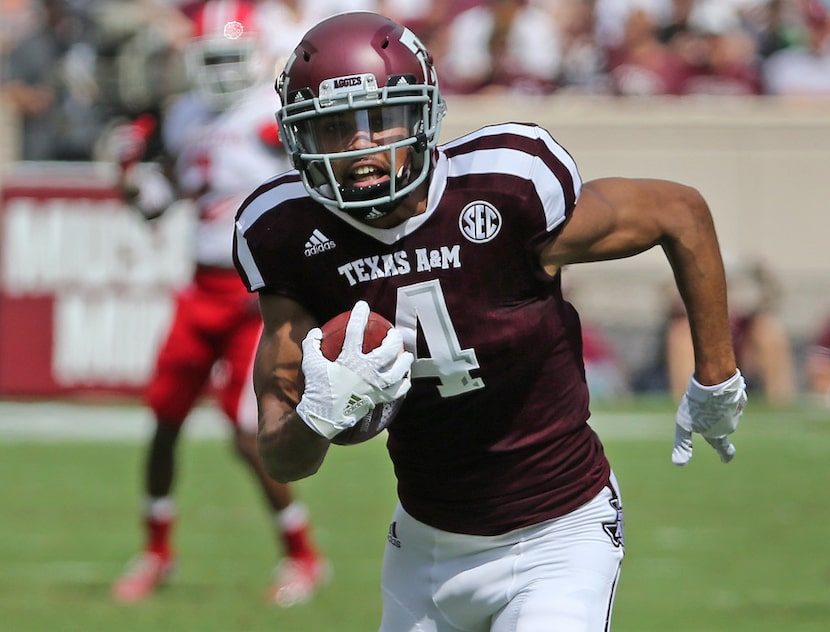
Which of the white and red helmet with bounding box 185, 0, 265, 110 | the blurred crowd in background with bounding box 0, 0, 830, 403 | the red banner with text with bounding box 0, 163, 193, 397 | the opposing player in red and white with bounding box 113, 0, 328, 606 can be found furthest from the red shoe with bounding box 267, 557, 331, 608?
the blurred crowd in background with bounding box 0, 0, 830, 403

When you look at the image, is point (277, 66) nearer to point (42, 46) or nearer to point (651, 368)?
point (651, 368)

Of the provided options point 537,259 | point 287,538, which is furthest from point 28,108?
point 537,259

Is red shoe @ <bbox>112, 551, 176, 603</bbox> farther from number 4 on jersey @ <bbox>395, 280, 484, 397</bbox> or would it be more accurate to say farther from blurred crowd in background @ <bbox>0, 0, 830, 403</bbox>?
blurred crowd in background @ <bbox>0, 0, 830, 403</bbox>

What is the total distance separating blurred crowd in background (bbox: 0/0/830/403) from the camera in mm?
12375

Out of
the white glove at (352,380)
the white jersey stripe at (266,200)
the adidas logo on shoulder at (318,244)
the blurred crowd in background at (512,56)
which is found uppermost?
the white jersey stripe at (266,200)

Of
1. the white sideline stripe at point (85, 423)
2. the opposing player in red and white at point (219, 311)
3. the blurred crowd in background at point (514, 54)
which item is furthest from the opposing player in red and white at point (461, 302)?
the blurred crowd in background at point (514, 54)

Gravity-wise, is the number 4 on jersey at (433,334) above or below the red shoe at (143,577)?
above

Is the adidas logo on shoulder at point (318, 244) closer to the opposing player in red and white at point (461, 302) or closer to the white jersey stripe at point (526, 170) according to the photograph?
the opposing player in red and white at point (461, 302)

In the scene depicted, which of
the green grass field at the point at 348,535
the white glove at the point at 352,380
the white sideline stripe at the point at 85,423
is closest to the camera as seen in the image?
the white glove at the point at 352,380

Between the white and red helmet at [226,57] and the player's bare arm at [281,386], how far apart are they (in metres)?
3.23

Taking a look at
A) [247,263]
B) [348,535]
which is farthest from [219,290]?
[247,263]

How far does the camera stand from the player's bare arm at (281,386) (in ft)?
10.1

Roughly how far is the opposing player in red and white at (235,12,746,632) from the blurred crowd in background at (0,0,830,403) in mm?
9082

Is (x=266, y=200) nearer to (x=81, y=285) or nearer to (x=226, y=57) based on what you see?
(x=226, y=57)
